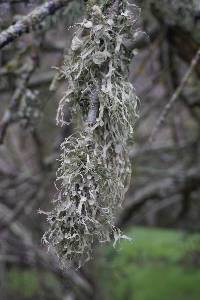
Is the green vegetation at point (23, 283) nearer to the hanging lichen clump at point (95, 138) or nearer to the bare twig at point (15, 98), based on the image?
the bare twig at point (15, 98)

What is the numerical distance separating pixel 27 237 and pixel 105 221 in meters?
3.02

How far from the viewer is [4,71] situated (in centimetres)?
195

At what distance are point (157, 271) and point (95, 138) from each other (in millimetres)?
4378

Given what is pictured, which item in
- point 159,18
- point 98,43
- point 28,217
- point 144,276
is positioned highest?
point 98,43

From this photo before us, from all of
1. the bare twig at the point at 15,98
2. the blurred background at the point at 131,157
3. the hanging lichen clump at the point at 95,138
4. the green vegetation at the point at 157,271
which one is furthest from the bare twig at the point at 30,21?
the green vegetation at the point at 157,271


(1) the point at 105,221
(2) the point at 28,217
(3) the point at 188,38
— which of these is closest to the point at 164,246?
(2) the point at 28,217

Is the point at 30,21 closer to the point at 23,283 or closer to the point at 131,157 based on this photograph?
the point at 131,157

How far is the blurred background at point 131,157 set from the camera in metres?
1.75

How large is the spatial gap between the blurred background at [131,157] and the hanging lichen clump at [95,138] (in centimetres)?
15

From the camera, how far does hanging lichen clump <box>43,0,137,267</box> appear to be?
825 mm

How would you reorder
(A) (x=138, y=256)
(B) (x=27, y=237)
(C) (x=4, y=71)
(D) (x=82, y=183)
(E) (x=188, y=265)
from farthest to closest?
(A) (x=138, y=256) → (E) (x=188, y=265) → (B) (x=27, y=237) → (C) (x=4, y=71) → (D) (x=82, y=183)

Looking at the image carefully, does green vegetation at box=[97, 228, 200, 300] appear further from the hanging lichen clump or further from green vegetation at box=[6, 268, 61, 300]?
the hanging lichen clump

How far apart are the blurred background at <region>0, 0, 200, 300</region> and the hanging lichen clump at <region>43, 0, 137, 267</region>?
0.15 meters

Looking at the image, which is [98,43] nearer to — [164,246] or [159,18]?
[159,18]
